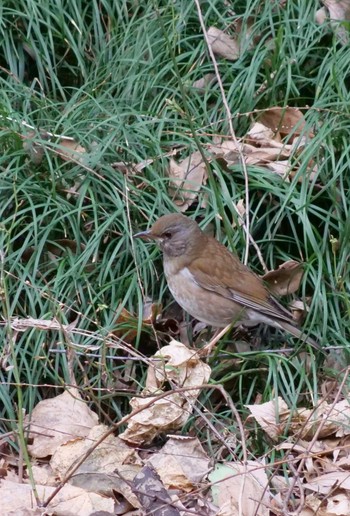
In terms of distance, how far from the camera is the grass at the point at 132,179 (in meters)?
6.09

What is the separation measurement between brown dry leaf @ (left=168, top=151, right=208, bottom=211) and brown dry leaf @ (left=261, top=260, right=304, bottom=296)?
74 centimetres

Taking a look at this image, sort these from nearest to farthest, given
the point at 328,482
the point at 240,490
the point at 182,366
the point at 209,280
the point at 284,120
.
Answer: the point at 240,490, the point at 328,482, the point at 182,366, the point at 209,280, the point at 284,120

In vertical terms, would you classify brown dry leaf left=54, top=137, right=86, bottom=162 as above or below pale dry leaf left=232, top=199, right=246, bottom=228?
above

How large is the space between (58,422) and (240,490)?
4.11 ft

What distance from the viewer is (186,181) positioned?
267 inches

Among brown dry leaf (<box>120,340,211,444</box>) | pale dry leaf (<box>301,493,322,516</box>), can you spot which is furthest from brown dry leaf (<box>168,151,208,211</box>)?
pale dry leaf (<box>301,493,322,516</box>)

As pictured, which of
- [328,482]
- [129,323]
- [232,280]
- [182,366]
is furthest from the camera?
[232,280]

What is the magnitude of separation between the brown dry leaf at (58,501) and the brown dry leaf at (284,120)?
9.37 feet

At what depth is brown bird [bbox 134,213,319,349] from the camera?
21.0 ft

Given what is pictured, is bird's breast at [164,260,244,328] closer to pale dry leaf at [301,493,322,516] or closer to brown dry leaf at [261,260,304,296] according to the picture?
brown dry leaf at [261,260,304,296]

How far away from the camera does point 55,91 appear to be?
7629 millimetres

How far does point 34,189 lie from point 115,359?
4.11 feet

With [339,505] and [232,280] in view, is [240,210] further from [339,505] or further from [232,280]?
[339,505]

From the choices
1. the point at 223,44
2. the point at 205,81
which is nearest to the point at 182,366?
the point at 205,81
